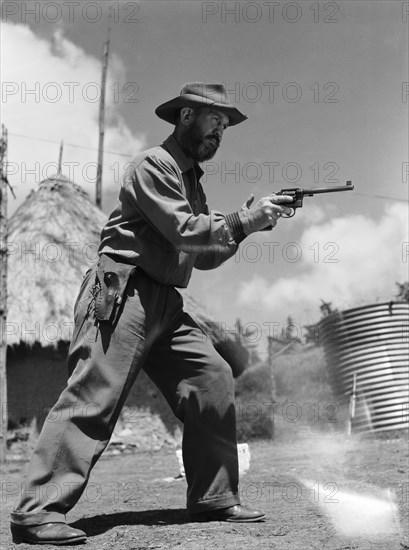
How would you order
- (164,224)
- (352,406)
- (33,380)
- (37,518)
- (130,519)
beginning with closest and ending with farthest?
(37,518) → (164,224) → (130,519) → (352,406) → (33,380)

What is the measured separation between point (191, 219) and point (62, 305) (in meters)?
9.30

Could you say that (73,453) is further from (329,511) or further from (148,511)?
(329,511)

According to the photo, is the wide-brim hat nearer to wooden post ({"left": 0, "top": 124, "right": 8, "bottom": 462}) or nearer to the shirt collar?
the shirt collar

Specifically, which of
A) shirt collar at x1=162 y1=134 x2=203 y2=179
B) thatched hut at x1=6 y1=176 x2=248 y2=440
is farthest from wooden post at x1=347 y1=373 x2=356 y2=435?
shirt collar at x1=162 y1=134 x2=203 y2=179

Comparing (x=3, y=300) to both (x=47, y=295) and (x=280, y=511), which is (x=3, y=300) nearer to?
(x=47, y=295)

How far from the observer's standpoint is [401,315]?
35.6 feet

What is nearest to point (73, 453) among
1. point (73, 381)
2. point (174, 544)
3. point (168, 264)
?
point (73, 381)

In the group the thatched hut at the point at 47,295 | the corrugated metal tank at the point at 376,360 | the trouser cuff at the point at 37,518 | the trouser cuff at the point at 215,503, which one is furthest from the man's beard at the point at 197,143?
the corrugated metal tank at the point at 376,360

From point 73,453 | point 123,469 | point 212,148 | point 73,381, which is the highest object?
point 212,148

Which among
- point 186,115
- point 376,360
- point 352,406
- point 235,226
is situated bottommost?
point 352,406

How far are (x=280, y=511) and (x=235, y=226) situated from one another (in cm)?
154

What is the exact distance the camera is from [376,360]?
10664 mm

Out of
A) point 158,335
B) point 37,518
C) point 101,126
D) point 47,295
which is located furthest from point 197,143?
point 101,126

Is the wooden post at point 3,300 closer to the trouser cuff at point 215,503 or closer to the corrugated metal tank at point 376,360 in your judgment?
the corrugated metal tank at point 376,360
